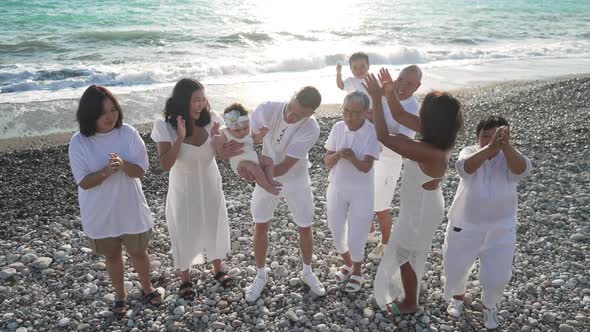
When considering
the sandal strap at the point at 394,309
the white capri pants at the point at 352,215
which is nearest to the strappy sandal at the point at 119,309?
the white capri pants at the point at 352,215

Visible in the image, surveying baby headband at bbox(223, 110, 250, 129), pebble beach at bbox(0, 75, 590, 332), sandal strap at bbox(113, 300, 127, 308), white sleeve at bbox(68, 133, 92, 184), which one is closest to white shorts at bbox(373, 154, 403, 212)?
pebble beach at bbox(0, 75, 590, 332)

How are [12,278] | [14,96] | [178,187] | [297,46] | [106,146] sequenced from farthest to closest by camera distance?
[297,46] < [14,96] < [12,278] < [178,187] < [106,146]

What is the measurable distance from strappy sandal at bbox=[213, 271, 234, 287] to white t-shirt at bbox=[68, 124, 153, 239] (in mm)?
1099

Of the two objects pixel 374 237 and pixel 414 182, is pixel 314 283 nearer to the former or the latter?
pixel 374 237

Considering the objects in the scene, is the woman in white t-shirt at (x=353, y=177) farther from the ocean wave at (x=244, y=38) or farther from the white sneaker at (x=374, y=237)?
the ocean wave at (x=244, y=38)

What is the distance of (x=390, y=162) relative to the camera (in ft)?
17.5

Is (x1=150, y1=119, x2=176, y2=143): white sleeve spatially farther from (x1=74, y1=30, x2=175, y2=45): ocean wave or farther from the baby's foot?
(x1=74, y1=30, x2=175, y2=45): ocean wave

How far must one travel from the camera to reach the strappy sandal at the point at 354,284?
4.92 meters

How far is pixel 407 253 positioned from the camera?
171 inches

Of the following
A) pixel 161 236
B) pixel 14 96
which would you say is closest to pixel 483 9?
pixel 14 96

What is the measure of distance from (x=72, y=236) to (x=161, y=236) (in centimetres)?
109

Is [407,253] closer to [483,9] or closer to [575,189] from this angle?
[575,189]

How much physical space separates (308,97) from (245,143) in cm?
65

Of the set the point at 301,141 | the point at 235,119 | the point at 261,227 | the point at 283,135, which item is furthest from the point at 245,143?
the point at 261,227
